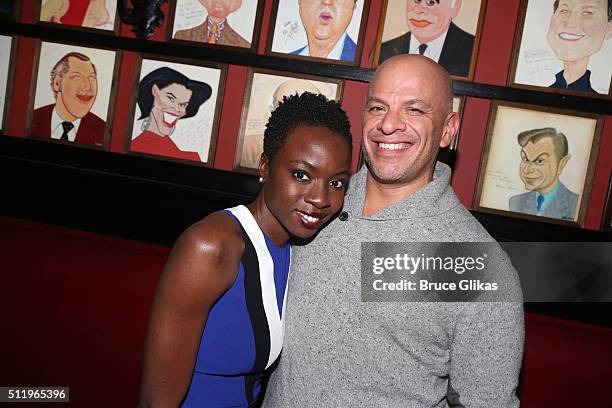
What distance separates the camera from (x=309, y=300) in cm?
147

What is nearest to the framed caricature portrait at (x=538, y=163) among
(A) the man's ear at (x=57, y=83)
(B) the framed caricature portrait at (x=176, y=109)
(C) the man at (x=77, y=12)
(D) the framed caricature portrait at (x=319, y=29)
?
(D) the framed caricature portrait at (x=319, y=29)

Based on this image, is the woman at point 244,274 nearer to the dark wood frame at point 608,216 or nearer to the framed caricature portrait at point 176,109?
the framed caricature portrait at point 176,109

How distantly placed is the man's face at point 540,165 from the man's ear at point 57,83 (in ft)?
8.15

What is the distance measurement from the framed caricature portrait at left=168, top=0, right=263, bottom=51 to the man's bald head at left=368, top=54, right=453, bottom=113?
1.36 m

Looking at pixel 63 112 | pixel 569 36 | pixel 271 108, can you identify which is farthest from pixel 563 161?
pixel 63 112

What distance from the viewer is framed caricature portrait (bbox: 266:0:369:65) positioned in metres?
2.58

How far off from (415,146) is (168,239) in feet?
5.67

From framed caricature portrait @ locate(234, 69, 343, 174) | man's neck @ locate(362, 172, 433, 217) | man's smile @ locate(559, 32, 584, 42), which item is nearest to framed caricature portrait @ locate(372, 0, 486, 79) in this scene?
man's smile @ locate(559, 32, 584, 42)

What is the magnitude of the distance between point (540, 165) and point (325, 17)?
1266mm

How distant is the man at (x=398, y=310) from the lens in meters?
1.31

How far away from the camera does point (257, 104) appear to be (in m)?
2.70

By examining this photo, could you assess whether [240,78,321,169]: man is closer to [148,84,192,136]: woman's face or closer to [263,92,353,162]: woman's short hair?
[148,84,192,136]: woman's face

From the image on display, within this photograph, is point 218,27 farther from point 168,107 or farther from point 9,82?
point 9,82

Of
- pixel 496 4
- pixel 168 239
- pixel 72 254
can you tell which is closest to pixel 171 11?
pixel 168 239
